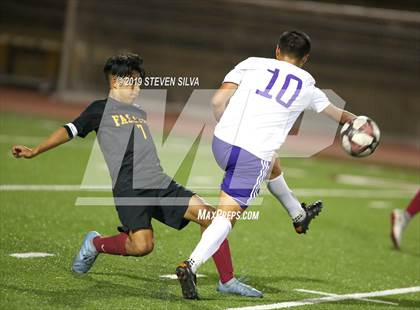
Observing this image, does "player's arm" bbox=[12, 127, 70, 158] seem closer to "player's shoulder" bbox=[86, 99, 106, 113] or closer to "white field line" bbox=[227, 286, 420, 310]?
"player's shoulder" bbox=[86, 99, 106, 113]

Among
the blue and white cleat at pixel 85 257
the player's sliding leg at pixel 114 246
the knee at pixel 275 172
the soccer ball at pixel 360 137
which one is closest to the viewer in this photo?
the player's sliding leg at pixel 114 246

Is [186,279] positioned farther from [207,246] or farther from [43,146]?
[43,146]

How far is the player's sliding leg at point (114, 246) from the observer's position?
6250 mm

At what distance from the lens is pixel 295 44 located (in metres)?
6.27

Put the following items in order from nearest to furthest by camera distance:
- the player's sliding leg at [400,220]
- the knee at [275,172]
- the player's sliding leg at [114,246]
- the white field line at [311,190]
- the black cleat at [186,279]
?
the black cleat at [186,279] < the player's sliding leg at [114,246] < the knee at [275,172] < the player's sliding leg at [400,220] < the white field line at [311,190]

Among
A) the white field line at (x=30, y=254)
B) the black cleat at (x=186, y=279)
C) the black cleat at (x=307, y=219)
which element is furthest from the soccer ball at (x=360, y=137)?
the white field line at (x=30, y=254)

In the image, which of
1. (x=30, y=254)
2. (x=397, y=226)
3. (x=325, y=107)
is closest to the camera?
(x=325, y=107)

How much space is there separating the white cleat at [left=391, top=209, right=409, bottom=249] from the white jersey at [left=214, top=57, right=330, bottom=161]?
356cm

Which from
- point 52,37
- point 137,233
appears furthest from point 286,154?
point 137,233

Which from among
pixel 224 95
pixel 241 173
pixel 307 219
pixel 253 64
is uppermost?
pixel 253 64

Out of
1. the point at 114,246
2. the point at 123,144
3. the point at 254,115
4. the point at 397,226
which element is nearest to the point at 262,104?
the point at 254,115

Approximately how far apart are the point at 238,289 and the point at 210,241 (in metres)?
0.58

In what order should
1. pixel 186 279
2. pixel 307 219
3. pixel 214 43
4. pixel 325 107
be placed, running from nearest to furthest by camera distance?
pixel 186 279
pixel 325 107
pixel 307 219
pixel 214 43

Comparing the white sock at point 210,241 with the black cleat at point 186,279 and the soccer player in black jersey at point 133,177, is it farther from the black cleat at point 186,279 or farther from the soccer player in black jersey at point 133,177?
the soccer player in black jersey at point 133,177
